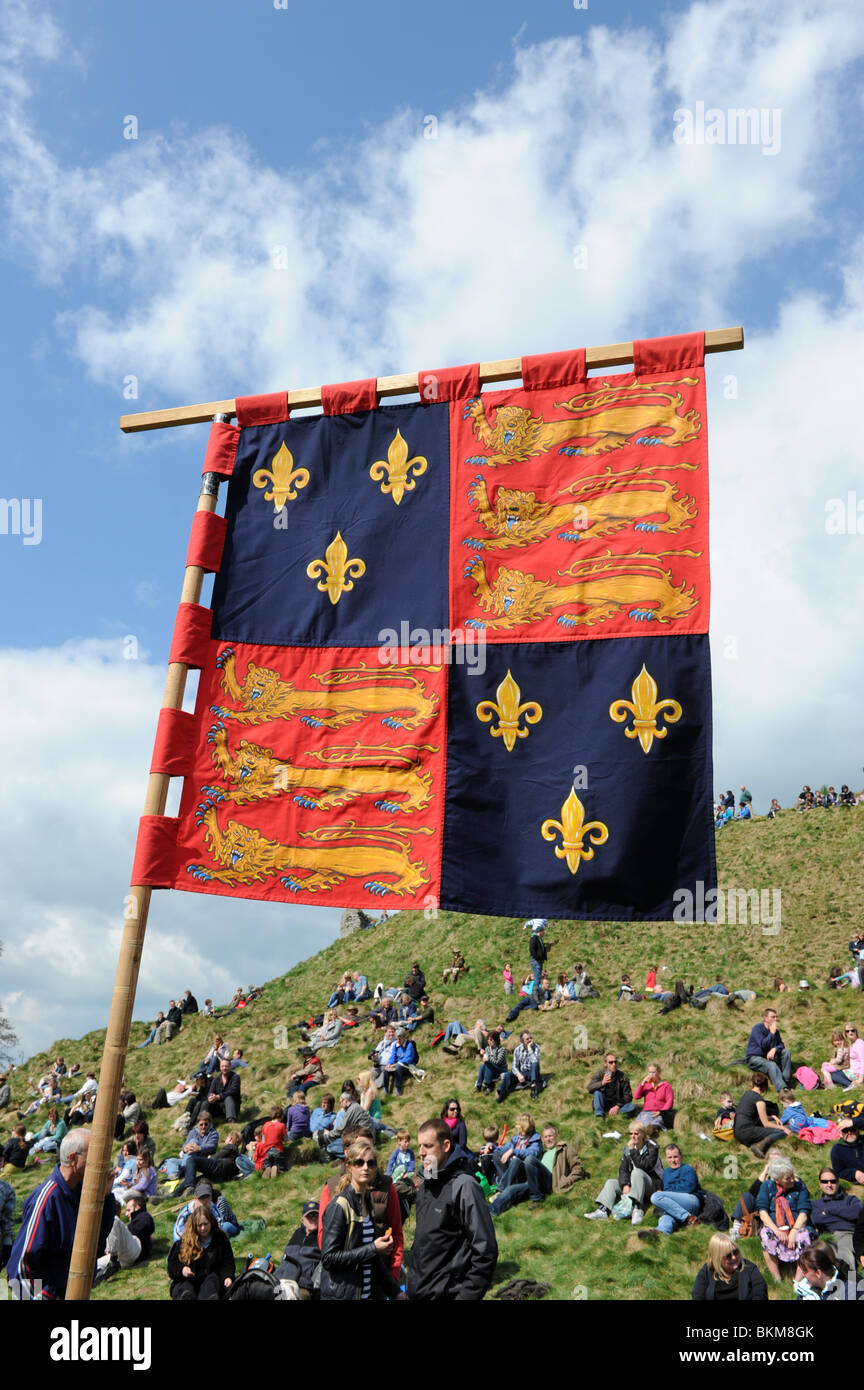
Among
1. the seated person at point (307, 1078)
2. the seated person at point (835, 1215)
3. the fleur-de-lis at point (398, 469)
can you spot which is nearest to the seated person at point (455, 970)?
the seated person at point (307, 1078)

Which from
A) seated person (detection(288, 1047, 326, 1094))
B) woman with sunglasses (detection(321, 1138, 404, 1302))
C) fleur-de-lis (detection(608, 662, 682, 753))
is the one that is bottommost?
woman with sunglasses (detection(321, 1138, 404, 1302))

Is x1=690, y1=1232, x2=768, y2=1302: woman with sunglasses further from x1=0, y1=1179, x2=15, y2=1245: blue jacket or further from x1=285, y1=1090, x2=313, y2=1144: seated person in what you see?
x1=285, y1=1090, x2=313, y2=1144: seated person

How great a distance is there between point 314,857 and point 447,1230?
2.73m

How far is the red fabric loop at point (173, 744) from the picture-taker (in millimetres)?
7219

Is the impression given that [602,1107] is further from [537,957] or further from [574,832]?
[574,832]

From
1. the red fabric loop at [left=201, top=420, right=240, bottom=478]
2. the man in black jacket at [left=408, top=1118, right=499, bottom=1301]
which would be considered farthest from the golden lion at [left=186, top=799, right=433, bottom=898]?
the red fabric loop at [left=201, top=420, right=240, bottom=478]

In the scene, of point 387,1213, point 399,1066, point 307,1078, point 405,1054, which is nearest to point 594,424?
Result: point 387,1213

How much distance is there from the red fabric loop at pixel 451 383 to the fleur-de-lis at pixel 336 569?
1391mm

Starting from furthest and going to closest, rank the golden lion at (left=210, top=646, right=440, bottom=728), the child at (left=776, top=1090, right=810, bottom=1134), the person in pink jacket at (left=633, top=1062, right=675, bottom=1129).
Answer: the person in pink jacket at (left=633, top=1062, right=675, bottom=1129), the child at (left=776, top=1090, right=810, bottom=1134), the golden lion at (left=210, top=646, right=440, bottom=728)

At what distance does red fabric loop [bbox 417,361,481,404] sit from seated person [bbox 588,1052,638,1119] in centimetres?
1465

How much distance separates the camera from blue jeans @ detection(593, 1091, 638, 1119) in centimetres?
1810

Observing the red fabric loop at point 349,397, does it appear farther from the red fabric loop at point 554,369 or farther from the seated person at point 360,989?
the seated person at point 360,989

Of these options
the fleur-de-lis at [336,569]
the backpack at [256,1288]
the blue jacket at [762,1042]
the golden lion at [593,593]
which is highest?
the fleur-de-lis at [336,569]
